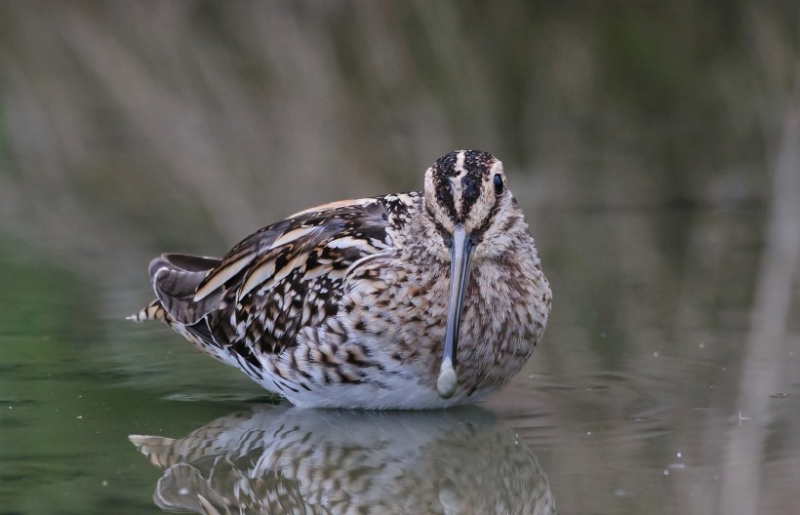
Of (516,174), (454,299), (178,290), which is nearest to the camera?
(454,299)

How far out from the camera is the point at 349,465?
20.5 feet

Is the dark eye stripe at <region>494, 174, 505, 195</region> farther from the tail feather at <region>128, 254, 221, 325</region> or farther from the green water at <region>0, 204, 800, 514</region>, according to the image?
the tail feather at <region>128, 254, 221, 325</region>

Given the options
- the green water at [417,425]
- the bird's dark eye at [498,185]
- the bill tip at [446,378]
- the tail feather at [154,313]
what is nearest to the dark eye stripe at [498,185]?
the bird's dark eye at [498,185]

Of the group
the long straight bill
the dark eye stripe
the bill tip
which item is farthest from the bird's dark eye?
the bill tip

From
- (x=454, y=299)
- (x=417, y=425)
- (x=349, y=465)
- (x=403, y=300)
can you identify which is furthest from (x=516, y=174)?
(x=349, y=465)

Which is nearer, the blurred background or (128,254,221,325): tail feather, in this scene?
the blurred background

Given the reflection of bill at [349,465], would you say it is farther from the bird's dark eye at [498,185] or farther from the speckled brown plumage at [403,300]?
the bird's dark eye at [498,185]

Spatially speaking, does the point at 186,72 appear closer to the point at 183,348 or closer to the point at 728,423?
the point at 183,348

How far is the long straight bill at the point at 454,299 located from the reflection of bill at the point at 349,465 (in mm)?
284

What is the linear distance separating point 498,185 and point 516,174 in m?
5.81

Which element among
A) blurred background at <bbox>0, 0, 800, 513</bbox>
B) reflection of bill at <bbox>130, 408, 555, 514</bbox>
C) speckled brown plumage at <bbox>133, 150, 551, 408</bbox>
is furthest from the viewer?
blurred background at <bbox>0, 0, 800, 513</bbox>

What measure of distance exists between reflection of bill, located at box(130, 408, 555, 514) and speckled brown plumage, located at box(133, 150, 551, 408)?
0.62 feet

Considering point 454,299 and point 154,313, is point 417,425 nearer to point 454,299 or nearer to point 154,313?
point 454,299

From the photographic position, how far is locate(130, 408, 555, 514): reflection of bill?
5750mm
